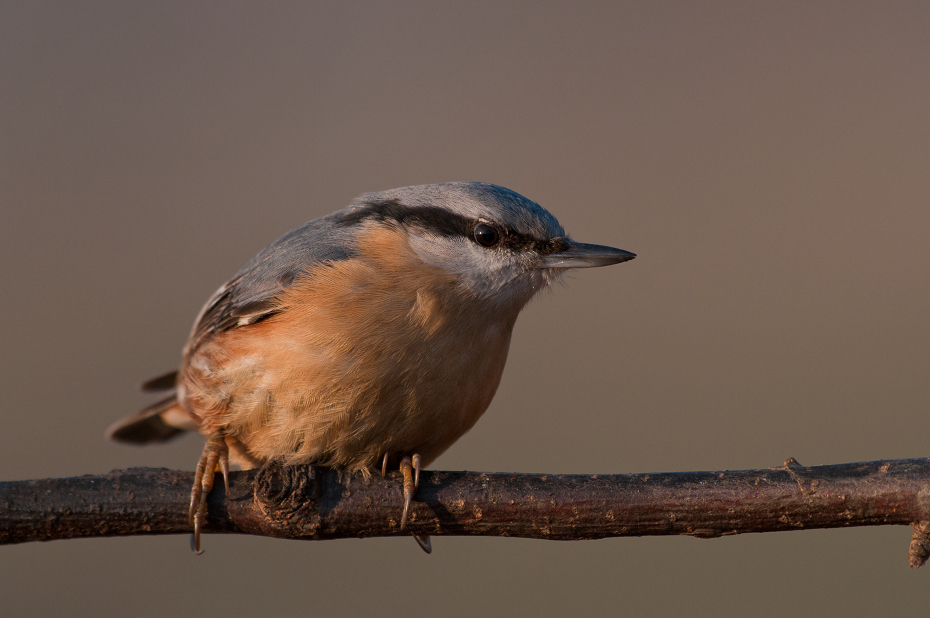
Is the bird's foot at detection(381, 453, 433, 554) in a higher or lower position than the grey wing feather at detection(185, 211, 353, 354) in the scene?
lower

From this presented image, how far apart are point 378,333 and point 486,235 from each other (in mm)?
416

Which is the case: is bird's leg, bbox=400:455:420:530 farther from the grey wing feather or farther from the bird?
the grey wing feather

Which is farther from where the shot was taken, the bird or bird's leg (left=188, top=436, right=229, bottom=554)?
the bird

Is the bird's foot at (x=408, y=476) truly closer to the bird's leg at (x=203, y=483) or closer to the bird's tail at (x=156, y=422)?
the bird's leg at (x=203, y=483)

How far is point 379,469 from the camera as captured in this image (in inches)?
80.1

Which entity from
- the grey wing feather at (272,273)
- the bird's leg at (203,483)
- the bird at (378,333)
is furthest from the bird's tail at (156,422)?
the bird's leg at (203,483)

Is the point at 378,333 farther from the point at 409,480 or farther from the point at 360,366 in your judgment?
the point at 409,480

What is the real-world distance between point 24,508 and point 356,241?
40.6 inches

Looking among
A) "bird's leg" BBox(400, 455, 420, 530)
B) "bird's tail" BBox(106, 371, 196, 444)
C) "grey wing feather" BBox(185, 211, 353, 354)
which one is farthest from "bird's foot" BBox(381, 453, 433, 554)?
"bird's tail" BBox(106, 371, 196, 444)

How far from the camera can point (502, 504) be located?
1.76m

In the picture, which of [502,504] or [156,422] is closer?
[502,504]

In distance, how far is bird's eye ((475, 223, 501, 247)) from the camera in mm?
2143

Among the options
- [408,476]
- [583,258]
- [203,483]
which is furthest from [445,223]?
[203,483]

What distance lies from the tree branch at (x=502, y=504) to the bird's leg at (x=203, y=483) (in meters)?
0.02
